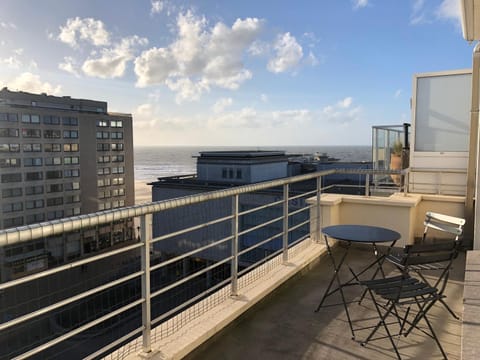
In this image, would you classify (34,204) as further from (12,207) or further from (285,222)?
(285,222)

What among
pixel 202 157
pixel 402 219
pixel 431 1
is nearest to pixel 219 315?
pixel 402 219

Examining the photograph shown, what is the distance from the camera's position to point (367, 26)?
43.9 ft

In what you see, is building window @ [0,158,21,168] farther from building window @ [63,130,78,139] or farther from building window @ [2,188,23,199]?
building window @ [63,130,78,139]

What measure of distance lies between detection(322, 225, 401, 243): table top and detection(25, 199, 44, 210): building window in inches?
930

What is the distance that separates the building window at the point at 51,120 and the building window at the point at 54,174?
11.0 ft

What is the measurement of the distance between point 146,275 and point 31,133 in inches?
1004

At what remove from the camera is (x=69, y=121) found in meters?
26.6

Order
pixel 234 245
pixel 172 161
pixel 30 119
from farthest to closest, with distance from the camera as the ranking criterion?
pixel 172 161 → pixel 30 119 → pixel 234 245

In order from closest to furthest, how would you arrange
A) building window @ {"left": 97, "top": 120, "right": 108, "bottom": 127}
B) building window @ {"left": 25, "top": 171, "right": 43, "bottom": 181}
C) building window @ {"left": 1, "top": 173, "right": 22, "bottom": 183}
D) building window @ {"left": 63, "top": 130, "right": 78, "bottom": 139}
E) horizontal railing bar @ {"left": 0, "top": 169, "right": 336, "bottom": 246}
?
horizontal railing bar @ {"left": 0, "top": 169, "right": 336, "bottom": 246}
building window @ {"left": 1, "top": 173, "right": 22, "bottom": 183}
building window @ {"left": 25, "top": 171, "right": 43, "bottom": 181}
building window @ {"left": 63, "top": 130, "right": 78, "bottom": 139}
building window @ {"left": 97, "top": 120, "right": 108, "bottom": 127}

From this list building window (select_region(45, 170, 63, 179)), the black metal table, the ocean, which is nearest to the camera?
the black metal table

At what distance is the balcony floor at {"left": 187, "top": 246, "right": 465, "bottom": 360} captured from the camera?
2.10 metres

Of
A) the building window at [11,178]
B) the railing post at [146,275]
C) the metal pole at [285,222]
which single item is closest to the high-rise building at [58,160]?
the building window at [11,178]

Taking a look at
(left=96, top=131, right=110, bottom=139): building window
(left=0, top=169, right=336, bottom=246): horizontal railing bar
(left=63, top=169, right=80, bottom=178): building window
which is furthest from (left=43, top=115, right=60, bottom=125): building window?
(left=0, top=169, right=336, bottom=246): horizontal railing bar

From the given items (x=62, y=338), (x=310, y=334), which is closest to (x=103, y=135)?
(x=310, y=334)
